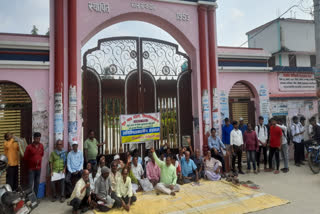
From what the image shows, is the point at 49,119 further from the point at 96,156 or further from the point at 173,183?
the point at 173,183

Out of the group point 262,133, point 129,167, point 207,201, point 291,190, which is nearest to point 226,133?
point 262,133

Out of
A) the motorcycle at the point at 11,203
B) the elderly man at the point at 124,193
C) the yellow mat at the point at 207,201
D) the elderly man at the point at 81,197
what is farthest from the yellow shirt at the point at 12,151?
the yellow mat at the point at 207,201

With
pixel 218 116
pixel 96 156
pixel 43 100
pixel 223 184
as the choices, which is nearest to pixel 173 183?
pixel 223 184

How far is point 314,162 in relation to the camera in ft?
21.4

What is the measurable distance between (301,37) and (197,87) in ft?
56.2

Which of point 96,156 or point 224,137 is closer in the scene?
point 96,156

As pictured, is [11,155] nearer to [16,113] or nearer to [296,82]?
[16,113]

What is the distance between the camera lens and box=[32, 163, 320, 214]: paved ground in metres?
4.23

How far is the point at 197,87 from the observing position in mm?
6668

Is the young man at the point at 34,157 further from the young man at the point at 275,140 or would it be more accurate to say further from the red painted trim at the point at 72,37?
the young man at the point at 275,140

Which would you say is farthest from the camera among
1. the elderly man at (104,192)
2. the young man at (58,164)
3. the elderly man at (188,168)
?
the elderly man at (188,168)

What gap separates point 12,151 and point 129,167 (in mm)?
2611

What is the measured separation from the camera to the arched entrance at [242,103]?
24.4ft

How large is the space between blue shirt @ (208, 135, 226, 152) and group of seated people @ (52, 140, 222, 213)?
1.32 feet
